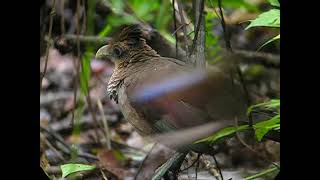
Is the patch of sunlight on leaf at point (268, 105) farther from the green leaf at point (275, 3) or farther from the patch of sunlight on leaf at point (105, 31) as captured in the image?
the patch of sunlight on leaf at point (105, 31)

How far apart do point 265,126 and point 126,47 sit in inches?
12.9

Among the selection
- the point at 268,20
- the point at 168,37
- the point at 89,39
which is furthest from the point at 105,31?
the point at 268,20

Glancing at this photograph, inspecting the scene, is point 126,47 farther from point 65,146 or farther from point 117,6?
point 65,146

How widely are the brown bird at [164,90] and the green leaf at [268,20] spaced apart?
108mm

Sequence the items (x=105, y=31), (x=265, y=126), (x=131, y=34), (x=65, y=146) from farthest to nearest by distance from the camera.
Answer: (x=65, y=146), (x=105, y=31), (x=131, y=34), (x=265, y=126)

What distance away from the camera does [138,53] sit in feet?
4.15

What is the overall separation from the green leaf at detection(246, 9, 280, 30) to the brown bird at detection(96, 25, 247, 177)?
0.11 metres

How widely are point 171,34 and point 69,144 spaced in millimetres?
411

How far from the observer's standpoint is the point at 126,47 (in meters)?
1.28

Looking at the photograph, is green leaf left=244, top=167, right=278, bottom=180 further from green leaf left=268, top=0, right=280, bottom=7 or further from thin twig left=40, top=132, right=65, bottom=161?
thin twig left=40, top=132, right=65, bottom=161

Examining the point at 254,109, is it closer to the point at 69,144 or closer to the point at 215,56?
the point at 215,56
